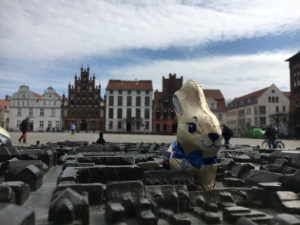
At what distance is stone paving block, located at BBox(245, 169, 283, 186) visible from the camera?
569cm

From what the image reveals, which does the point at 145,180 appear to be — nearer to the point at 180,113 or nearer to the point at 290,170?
the point at 180,113

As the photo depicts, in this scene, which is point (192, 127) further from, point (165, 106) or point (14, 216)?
point (165, 106)

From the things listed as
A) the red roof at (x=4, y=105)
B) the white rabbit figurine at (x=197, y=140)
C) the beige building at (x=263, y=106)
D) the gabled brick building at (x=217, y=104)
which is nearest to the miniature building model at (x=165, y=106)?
the gabled brick building at (x=217, y=104)

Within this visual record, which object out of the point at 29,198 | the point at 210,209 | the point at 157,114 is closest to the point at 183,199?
the point at 210,209

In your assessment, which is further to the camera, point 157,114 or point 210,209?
point 157,114

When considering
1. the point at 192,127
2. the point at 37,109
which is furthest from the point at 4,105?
the point at 192,127

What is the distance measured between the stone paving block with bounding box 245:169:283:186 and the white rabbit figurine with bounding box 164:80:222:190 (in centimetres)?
103

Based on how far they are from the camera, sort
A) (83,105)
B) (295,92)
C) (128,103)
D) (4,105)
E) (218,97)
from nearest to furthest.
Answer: (295,92) < (83,105) < (128,103) < (218,97) < (4,105)

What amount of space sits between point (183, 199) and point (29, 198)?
2526mm

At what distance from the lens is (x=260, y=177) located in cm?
600

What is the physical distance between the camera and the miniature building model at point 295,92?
2338 inches

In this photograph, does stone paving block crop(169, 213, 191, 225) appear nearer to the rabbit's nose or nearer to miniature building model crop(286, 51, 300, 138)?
the rabbit's nose

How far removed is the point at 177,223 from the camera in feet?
12.0

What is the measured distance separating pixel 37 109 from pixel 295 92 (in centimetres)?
6123
